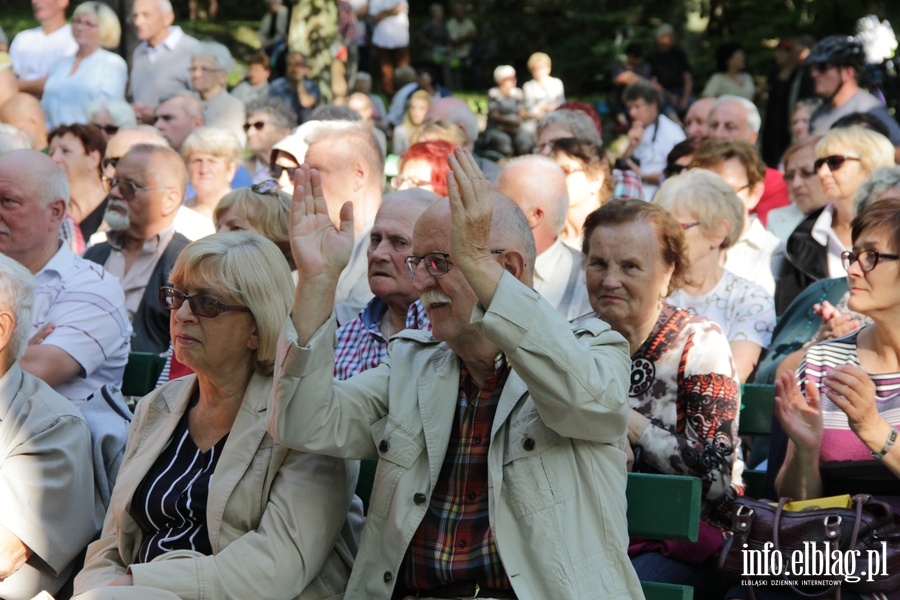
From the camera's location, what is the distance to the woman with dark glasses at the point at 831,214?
6711mm

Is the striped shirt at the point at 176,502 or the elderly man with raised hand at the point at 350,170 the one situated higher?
the elderly man with raised hand at the point at 350,170

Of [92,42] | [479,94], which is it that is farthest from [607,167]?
[479,94]

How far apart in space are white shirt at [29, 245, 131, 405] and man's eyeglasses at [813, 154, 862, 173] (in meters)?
3.75

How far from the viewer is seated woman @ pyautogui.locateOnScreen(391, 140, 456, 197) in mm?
6750

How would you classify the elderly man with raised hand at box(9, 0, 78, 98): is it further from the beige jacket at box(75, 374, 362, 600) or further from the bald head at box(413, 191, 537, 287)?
the bald head at box(413, 191, 537, 287)

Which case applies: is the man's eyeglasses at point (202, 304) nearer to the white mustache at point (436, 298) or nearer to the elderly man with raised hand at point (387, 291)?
the white mustache at point (436, 298)

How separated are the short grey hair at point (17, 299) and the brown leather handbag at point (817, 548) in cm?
230

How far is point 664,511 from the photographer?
3578mm

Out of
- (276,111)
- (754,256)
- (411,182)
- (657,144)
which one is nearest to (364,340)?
(411,182)

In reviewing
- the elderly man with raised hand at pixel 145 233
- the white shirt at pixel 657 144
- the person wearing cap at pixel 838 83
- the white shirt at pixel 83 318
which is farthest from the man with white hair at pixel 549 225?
the white shirt at pixel 657 144

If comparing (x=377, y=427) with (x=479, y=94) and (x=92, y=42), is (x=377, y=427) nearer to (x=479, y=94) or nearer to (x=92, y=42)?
(x=92, y=42)

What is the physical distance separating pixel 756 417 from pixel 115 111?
22.1 feet

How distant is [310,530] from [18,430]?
1098 mm

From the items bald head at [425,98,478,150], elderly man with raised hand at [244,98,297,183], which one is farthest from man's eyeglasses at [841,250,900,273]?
elderly man with raised hand at [244,98,297,183]
